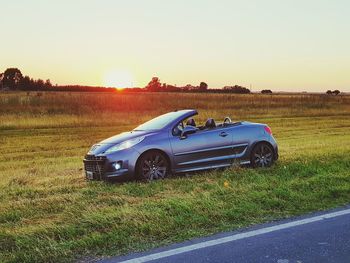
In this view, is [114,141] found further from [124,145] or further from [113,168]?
[113,168]

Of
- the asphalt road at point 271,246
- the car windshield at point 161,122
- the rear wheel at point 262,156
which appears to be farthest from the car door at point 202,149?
the asphalt road at point 271,246

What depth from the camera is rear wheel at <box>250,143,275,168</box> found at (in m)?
10.0

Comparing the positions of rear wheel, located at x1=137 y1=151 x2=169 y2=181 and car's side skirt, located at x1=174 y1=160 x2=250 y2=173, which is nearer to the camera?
rear wheel, located at x1=137 y1=151 x2=169 y2=181

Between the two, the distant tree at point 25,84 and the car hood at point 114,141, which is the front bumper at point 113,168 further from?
the distant tree at point 25,84

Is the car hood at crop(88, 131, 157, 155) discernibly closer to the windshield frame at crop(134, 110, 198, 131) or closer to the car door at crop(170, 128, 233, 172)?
the windshield frame at crop(134, 110, 198, 131)

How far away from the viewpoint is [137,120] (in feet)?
99.0

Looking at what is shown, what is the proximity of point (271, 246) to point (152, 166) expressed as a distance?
4.59 meters

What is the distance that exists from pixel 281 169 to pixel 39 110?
25.1 m

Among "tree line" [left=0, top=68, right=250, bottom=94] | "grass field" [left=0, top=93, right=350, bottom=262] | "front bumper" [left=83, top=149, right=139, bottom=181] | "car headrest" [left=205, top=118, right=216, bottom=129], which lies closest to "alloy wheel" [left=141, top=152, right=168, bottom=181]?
"front bumper" [left=83, top=149, right=139, bottom=181]

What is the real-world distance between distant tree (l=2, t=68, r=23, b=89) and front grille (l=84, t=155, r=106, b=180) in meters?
105

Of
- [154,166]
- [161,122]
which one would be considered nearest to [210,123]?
[161,122]

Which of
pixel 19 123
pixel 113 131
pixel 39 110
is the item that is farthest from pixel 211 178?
pixel 39 110

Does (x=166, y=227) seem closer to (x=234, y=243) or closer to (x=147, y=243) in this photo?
A: (x=147, y=243)

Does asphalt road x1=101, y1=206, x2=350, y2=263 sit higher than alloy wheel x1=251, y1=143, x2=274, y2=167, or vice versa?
alloy wheel x1=251, y1=143, x2=274, y2=167
